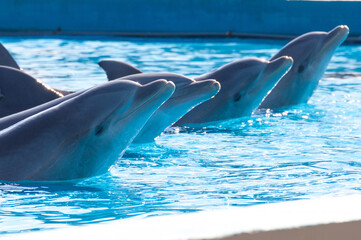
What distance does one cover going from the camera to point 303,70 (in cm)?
812

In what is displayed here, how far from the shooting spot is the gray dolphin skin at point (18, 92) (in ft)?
19.1

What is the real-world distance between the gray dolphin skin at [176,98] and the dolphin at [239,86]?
45.2 inches

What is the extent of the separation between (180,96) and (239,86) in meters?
1.63

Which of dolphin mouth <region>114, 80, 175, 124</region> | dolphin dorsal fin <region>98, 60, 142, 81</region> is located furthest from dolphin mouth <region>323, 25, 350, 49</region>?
dolphin mouth <region>114, 80, 175, 124</region>

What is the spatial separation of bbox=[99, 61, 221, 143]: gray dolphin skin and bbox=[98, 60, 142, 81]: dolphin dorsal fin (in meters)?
0.75

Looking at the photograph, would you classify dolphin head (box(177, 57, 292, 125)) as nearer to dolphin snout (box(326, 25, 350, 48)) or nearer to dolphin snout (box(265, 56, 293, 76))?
dolphin snout (box(265, 56, 293, 76))

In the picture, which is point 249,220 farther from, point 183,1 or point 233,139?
point 183,1

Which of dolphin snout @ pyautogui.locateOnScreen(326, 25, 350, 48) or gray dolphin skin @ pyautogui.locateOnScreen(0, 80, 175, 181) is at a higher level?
dolphin snout @ pyautogui.locateOnScreen(326, 25, 350, 48)

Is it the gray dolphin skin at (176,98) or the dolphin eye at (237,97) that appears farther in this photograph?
the dolphin eye at (237,97)

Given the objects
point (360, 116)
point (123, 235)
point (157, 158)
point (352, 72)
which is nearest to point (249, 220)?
point (123, 235)

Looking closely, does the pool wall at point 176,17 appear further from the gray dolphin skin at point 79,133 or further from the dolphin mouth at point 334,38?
the gray dolphin skin at point 79,133

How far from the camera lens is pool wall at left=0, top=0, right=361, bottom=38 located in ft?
55.1

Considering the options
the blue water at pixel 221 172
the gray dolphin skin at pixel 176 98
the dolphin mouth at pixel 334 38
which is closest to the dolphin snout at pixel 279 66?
the blue water at pixel 221 172

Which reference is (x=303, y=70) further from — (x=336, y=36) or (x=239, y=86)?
(x=239, y=86)
